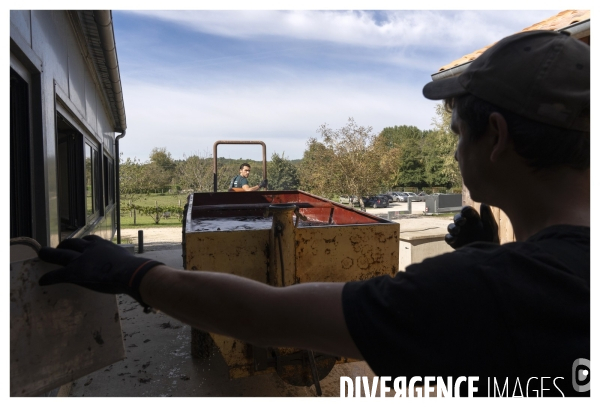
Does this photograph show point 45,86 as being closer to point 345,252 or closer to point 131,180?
point 345,252

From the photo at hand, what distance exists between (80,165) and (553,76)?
20.3 ft

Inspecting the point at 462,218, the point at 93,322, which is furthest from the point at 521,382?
the point at 93,322

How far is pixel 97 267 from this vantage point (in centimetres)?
122

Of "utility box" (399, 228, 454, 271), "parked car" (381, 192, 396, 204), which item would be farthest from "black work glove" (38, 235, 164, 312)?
"parked car" (381, 192, 396, 204)

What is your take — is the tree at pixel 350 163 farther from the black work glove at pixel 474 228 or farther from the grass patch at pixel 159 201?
the black work glove at pixel 474 228

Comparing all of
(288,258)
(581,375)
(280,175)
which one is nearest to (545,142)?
(581,375)

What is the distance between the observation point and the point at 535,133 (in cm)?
104

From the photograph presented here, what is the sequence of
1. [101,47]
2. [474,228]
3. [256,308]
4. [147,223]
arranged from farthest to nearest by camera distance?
1. [147,223]
2. [101,47]
3. [474,228]
4. [256,308]

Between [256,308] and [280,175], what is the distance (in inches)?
1851

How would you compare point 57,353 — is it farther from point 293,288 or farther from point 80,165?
point 80,165

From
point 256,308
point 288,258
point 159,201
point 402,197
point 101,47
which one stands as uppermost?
point 101,47

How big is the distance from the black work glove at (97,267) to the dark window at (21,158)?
4.51 feet

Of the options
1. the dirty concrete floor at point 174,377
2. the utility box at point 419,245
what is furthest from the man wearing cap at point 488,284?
the utility box at point 419,245

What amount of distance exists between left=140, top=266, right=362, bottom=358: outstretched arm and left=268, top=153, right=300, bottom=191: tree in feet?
146
